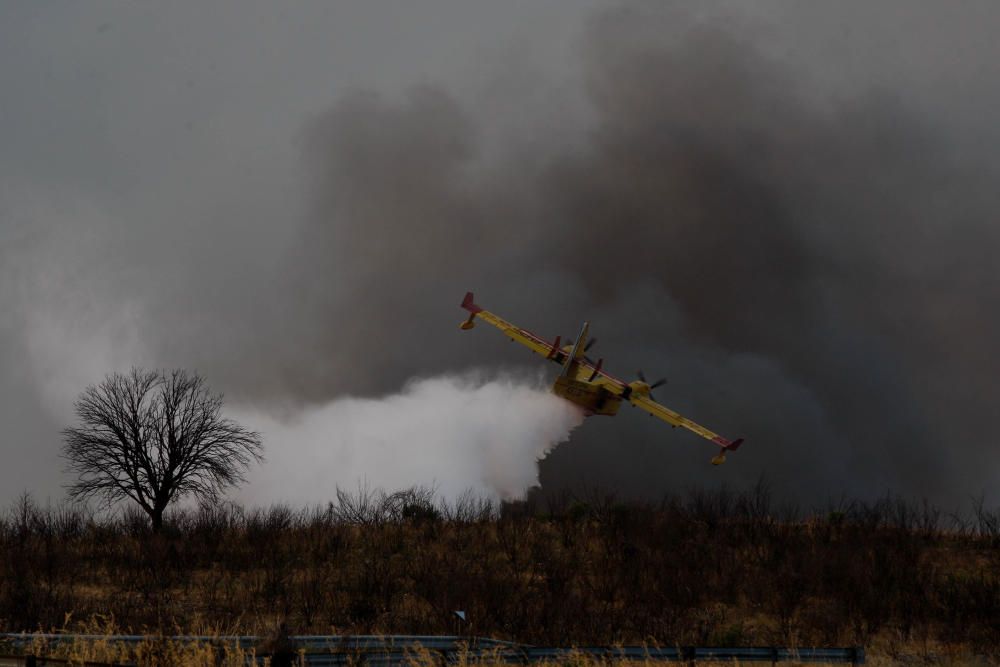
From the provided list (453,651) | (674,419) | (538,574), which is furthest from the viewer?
(674,419)

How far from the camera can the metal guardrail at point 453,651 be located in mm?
17172

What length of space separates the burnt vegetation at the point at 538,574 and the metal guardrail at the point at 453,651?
3681 millimetres

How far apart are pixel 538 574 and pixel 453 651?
14786 millimetres

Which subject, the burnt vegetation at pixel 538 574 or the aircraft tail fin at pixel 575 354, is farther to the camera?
the aircraft tail fin at pixel 575 354

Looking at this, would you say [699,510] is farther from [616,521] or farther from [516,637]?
[516,637]

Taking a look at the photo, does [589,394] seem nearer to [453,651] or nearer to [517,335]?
[517,335]

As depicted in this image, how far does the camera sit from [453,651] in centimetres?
1817

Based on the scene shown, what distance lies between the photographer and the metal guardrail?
56.3ft

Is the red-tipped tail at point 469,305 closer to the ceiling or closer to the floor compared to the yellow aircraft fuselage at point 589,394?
closer to the ceiling

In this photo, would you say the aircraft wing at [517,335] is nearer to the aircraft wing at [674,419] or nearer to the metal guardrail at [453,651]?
the aircraft wing at [674,419]

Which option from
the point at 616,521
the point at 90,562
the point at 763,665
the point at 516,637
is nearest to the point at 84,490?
the point at 90,562

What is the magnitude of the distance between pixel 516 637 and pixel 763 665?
6686 millimetres

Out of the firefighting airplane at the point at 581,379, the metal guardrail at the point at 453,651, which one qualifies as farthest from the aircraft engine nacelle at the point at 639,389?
the metal guardrail at the point at 453,651

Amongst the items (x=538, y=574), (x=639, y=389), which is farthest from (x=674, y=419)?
(x=538, y=574)
